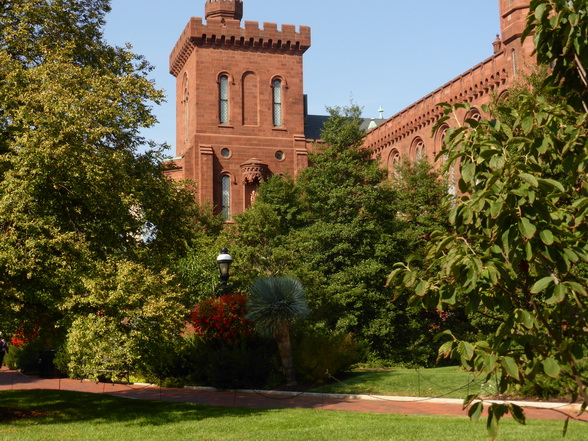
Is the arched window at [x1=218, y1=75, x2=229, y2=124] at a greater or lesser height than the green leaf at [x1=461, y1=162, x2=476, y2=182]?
greater

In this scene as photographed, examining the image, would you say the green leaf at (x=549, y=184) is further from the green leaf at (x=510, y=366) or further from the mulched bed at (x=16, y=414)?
the mulched bed at (x=16, y=414)

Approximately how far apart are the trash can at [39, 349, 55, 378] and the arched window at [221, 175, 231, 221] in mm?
25424

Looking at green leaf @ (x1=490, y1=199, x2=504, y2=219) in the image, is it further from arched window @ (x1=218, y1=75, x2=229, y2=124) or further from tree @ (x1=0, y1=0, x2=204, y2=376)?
arched window @ (x1=218, y1=75, x2=229, y2=124)

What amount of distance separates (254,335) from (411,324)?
11.5 meters

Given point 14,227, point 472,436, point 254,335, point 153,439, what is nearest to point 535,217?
point 472,436

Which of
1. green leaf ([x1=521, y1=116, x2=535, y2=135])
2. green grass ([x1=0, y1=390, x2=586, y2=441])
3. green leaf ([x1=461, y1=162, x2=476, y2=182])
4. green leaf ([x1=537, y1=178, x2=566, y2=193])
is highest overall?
green leaf ([x1=521, y1=116, x2=535, y2=135])

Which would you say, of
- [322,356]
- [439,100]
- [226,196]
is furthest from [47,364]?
[439,100]

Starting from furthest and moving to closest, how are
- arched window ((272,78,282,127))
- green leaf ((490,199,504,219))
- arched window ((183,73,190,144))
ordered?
arched window ((183,73,190,144)) < arched window ((272,78,282,127)) < green leaf ((490,199,504,219))

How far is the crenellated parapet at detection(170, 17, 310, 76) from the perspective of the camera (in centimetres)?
5066

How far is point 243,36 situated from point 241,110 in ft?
17.6

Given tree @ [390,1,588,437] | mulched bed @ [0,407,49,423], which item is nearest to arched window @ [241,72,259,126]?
mulched bed @ [0,407,49,423]

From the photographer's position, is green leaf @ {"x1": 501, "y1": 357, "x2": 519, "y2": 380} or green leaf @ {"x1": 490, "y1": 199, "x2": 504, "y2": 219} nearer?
green leaf @ {"x1": 501, "y1": 357, "x2": 519, "y2": 380}

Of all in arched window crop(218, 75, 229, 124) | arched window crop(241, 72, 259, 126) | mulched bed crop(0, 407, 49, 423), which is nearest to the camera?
mulched bed crop(0, 407, 49, 423)

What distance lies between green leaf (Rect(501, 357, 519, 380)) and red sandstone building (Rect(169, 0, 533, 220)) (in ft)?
144
